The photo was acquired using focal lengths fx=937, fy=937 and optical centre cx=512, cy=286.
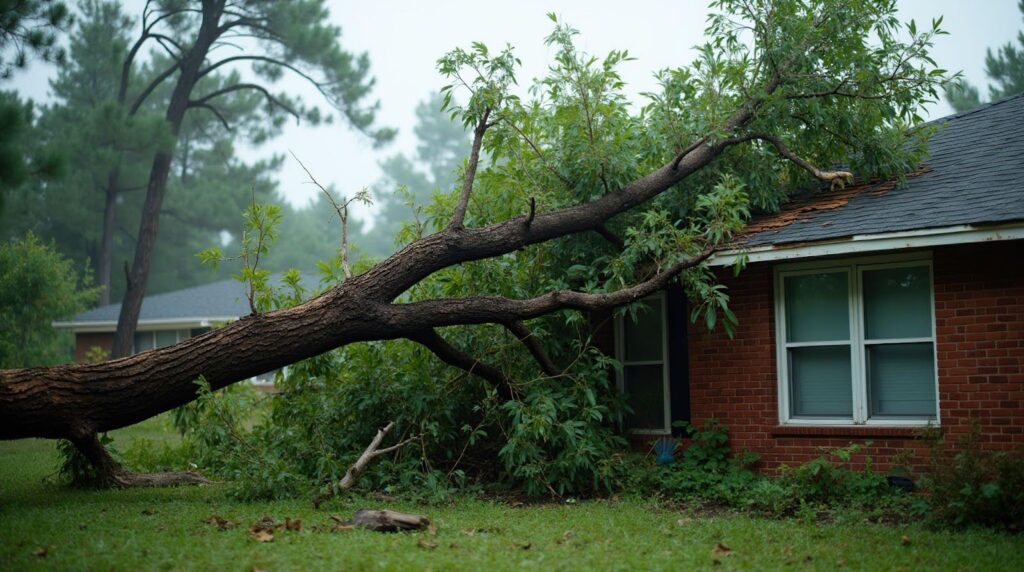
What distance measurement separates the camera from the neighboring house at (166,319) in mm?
28172

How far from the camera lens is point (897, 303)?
31.6ft

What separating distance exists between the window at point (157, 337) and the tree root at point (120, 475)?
18.9 metres

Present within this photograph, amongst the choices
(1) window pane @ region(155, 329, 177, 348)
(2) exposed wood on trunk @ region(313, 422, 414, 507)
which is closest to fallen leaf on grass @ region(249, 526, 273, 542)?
(2) exposed wood on trunk @ region(313, 422, 414, 507)

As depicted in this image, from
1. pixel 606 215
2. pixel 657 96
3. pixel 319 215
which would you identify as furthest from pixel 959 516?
pixel 319 215

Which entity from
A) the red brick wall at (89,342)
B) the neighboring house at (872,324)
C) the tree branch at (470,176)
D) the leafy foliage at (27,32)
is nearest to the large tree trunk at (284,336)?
the tree branch at (470,176)

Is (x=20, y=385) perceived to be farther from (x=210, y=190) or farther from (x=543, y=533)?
(x=210, y=190)

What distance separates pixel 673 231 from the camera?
10133 mm

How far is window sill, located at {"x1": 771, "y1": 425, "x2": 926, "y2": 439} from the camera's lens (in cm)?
923

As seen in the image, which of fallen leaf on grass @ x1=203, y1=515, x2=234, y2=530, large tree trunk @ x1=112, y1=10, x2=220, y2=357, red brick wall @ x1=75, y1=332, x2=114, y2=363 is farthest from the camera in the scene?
red brick wall @ x1=75, y1=332, x2=114, y2=363

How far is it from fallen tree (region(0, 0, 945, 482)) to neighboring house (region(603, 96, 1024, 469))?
556mm

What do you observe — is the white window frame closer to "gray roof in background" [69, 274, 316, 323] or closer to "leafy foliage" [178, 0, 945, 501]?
"leafy foliage" [178, 0, 945, 501]

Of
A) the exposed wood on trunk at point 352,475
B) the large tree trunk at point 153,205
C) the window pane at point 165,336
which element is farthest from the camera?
the window pane at point 165,336

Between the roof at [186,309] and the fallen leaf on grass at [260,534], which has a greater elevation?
the roof at [186,309]

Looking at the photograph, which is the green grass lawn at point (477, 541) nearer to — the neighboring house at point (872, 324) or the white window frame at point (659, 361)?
the neighboring house at point (872, 324)
